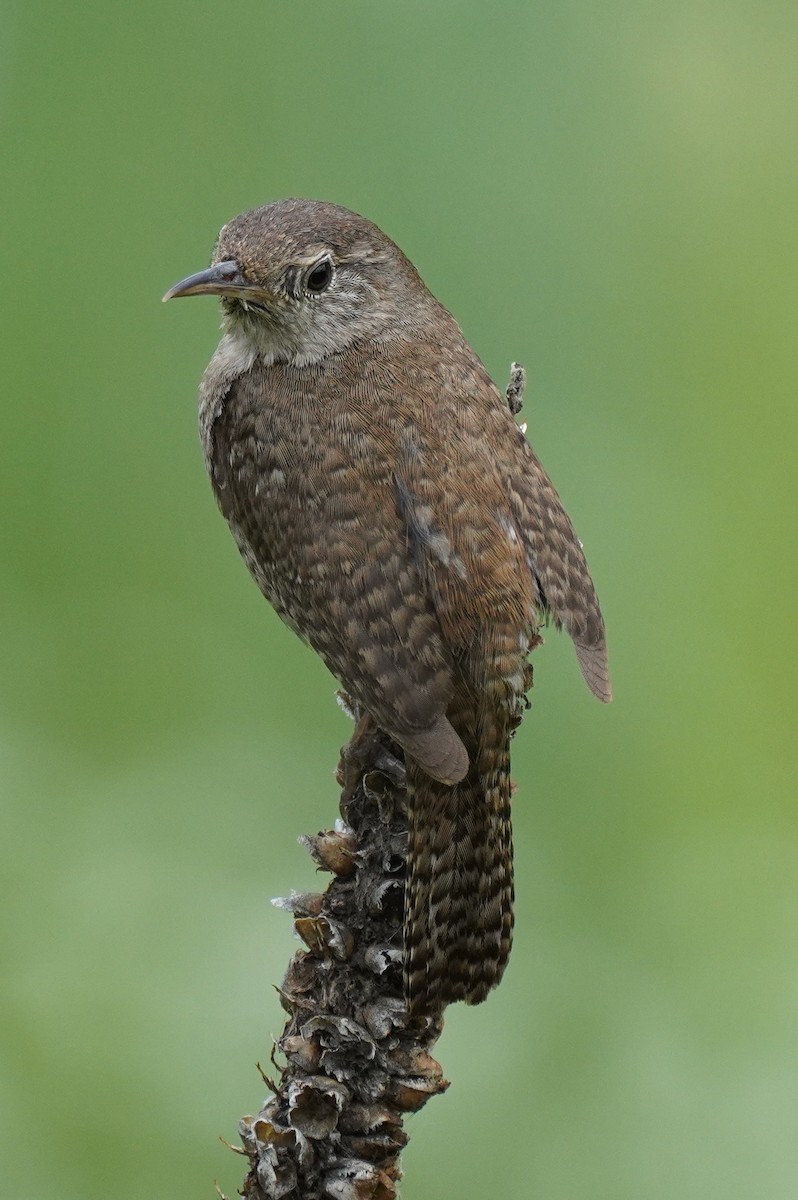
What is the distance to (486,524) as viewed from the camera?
293cm

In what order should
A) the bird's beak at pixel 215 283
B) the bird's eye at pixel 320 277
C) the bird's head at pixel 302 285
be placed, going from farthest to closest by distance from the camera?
the bird's eye at pixel 320 277 < the bird's head at pixel 302 285 < the bird's beak at pixel 215 283

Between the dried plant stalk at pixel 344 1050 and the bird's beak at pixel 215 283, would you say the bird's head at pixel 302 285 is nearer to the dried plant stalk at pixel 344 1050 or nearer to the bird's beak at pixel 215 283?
the bird's beak at pixel 215 283

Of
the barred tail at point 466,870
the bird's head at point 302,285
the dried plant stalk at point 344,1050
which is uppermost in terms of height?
the bird's head at point 302,285

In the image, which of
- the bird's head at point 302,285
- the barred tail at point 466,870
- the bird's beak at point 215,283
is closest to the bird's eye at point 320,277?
the bird's head at point 302,285

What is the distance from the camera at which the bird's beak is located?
3.09m

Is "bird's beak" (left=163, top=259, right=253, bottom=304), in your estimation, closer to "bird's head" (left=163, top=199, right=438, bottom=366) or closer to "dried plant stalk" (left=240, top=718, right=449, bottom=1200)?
"bird's head" (left=163, top=199, right=438, bottom=366)

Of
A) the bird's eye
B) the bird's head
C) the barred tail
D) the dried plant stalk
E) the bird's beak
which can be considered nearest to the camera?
the dried plant stalk

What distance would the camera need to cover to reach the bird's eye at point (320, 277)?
331 cm

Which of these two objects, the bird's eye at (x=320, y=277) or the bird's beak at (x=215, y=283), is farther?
the bird's eye at (x=320, y=277)

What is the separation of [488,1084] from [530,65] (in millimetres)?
2574

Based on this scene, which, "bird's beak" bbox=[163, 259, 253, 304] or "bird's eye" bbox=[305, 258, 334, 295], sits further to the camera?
"bird's eye" bbox=[305, 258, 334, 295]

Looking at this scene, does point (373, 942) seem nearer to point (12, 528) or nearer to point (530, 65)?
point (12, 528)

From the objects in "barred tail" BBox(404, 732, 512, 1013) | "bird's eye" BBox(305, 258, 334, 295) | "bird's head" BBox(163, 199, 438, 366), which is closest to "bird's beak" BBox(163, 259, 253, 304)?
"bird's head" BBox(163, 199, 438, 366)

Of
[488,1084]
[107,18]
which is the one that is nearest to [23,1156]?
[488,1084]
